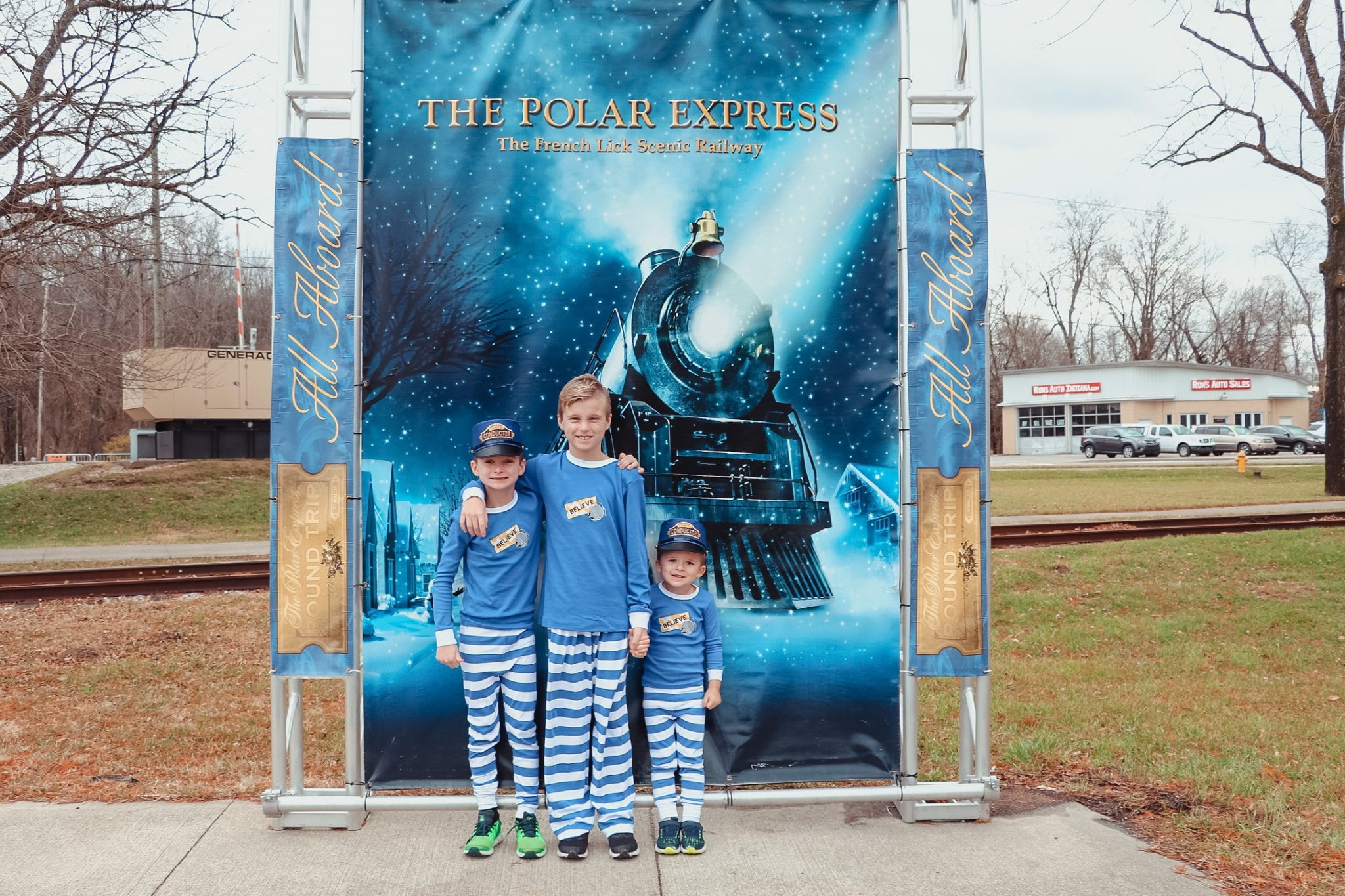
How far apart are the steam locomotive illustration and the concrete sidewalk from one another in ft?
3.37

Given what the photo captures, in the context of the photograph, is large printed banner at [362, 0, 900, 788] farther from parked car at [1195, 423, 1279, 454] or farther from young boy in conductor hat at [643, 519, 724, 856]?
parked car at [1195, 423, 1279, 454]

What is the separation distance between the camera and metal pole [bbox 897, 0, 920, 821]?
445cm

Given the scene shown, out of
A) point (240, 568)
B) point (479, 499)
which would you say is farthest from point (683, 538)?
point (240, 568)

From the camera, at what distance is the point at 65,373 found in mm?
14094

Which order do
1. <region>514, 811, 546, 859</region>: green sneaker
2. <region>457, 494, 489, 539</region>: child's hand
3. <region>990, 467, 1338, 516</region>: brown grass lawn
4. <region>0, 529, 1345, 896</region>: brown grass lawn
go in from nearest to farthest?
<region>457, 494, 489, 539</region>: child's hand → <region>514, 811, 546, 859</region>: green sneaker → <region>0, 529, 1345, 896</region>: brown grass lawn → <region>990, 467, 1338, 516</region>: brown grass lawn

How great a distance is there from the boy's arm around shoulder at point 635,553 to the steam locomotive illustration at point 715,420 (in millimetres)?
389

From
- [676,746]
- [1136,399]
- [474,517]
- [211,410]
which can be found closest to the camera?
[474,517]

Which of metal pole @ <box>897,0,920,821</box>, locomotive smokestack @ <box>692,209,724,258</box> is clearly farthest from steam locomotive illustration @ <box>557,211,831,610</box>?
metal pole @ <box>897,0,920,821</box>

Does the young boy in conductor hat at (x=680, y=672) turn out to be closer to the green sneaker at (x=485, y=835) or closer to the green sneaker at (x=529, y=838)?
the green sneaker at (x=529, y=838)

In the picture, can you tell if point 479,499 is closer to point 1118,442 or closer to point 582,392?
point 582,392

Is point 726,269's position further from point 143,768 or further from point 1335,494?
point 1335,494

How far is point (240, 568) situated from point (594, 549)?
10.7 m

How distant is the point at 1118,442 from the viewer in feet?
149

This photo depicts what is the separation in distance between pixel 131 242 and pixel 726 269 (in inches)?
435
